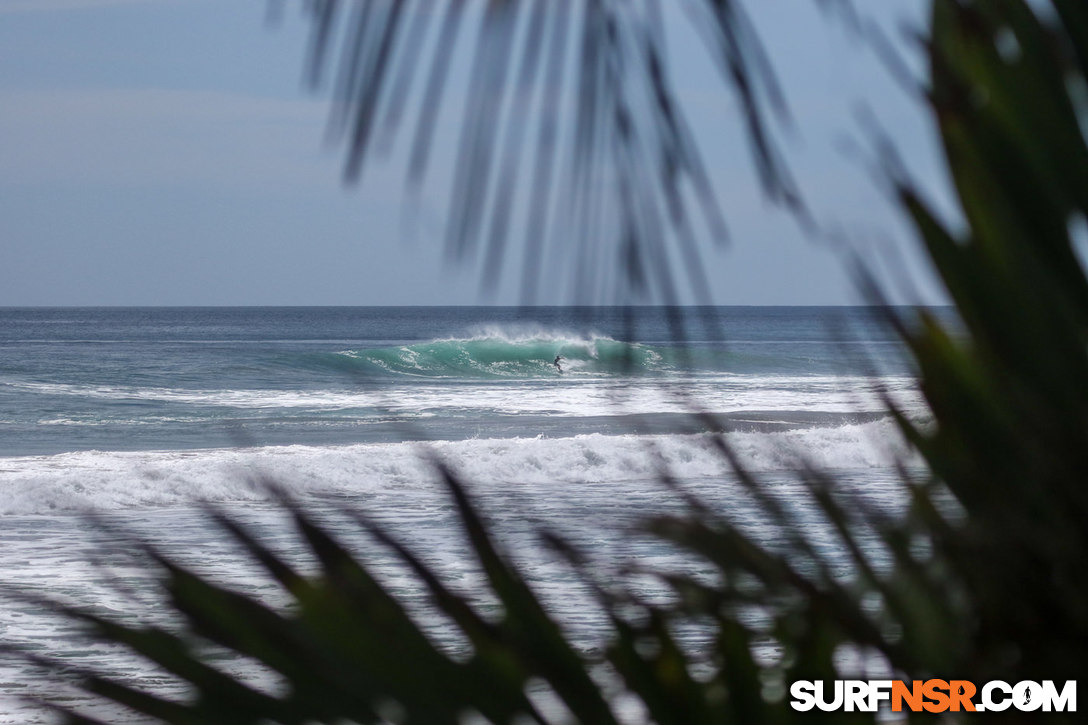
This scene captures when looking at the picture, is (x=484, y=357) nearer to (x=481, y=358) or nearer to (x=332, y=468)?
(x=481, y=358)

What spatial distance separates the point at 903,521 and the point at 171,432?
15.8 meters

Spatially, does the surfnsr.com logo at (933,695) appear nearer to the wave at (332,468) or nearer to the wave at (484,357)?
the wave at (332,468)

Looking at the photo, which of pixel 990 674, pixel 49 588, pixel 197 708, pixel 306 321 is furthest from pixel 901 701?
pixel 306 321

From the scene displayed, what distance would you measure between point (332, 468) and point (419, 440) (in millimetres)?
10734

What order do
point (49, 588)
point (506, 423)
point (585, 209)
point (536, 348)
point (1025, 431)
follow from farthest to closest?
1. point (536, 348)
2. point (506, 423)
3. point (49, 588)
4. point (585, 209)
5. point (1025, 431)

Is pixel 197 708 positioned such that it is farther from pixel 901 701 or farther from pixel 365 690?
pixel 901 701

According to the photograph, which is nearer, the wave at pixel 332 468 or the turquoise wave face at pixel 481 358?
the wave at pixel 332 468

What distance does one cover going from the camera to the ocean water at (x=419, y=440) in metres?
0.46

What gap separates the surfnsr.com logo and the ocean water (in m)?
0.09

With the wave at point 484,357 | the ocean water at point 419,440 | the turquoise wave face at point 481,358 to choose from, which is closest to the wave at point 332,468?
the ocean water at point 419,440

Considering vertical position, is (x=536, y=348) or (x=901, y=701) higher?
(x=901, y=701)

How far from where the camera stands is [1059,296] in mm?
354

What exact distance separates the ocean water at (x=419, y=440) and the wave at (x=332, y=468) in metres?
0.04

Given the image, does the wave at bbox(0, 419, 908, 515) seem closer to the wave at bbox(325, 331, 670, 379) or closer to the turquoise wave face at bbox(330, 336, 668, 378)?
the wave at bbox(325, 331, 670, 379)
